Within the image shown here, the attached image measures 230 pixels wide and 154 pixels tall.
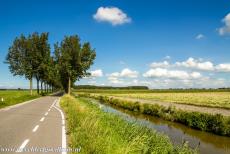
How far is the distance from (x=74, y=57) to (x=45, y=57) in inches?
311

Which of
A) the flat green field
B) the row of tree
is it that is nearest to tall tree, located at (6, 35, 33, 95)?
the row of tree

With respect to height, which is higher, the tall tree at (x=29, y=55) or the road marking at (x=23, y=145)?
the tall tree at (x=29, y=55)

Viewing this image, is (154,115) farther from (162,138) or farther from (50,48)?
(50,48)

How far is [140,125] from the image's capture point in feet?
39.9

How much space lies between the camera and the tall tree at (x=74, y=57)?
5974cm

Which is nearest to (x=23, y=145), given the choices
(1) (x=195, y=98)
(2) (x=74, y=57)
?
(2) (x=74, y=57)

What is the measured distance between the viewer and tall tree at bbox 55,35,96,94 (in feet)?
196

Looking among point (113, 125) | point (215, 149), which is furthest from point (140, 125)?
point (215, 149)

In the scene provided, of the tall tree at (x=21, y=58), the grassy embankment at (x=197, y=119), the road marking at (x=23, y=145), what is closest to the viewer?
the road marking at (x=23, y=145)

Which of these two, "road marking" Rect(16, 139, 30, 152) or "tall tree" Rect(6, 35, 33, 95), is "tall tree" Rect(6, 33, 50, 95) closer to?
"tall tree" Rect(6, 35, 33, 95)

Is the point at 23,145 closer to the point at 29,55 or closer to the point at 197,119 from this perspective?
the point at 197,119

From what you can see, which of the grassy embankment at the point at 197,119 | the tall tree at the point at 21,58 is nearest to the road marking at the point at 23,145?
the grassy embankment at the point at 197,119

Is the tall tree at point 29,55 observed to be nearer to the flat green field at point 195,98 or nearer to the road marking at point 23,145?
the flat green field at point 195,98

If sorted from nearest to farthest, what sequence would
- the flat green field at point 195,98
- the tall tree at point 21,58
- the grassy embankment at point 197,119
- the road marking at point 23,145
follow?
the road marking at point 23,145, the grassy embankment at point 197,119, the flat green field at point 195,98, the tall tree at point 21,58
